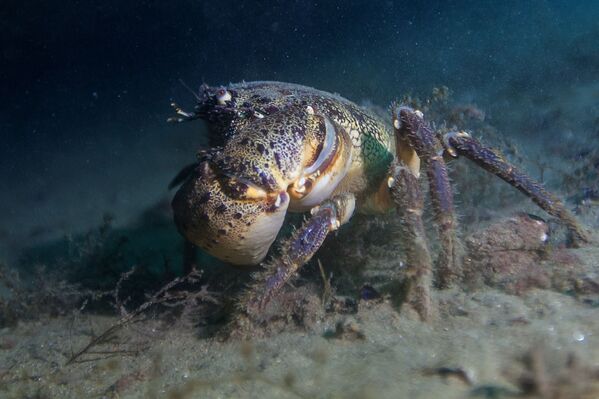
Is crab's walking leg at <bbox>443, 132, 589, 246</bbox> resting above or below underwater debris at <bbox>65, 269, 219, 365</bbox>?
above

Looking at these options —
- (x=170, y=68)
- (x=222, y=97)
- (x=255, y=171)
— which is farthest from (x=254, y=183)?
(x=170, y=68)

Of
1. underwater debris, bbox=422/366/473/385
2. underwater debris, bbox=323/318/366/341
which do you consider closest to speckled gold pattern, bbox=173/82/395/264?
underwater debris, bbox=323/318/366/341

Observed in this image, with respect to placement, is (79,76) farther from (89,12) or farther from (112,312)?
(112,312)

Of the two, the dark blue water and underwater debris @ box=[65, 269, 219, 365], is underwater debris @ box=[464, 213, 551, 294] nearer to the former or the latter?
underwater debris @ box=[65, 269, 219, 365]

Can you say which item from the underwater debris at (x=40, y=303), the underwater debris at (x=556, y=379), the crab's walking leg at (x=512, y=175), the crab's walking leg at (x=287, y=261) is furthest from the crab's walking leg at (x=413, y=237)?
the underwater debris at (x=40, y=303)

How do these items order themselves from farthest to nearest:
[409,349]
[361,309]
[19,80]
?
[19,80] → [361,309] → [409,349]

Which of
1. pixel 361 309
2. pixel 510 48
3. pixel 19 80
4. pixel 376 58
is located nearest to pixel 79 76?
pixel 19 80

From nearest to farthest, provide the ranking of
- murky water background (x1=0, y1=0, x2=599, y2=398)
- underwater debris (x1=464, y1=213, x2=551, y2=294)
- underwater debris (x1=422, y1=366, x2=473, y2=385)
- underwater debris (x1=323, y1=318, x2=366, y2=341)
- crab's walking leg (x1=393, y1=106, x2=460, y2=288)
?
underwater debris (x1=422, y1=366, x2=473, y2=385) < murky water background (x1=0, y1=0, x2=599, y2=398) < underwater debris (x1=323, y1=318, x2=366, y2=341) < underwater debris (x1=464, y1=213, x2=551, y2=294) < crab's walking leg (x1=393, y1=106, x2=460, y2=288)

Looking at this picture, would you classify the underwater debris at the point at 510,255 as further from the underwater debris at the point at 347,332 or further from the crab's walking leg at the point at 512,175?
the underwater debris at the point at 347,332
